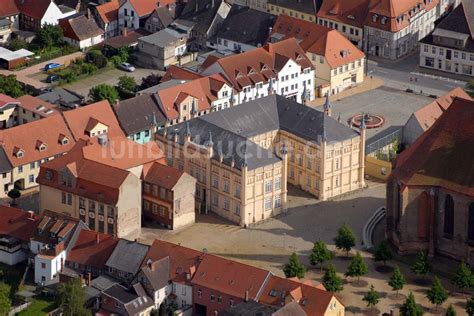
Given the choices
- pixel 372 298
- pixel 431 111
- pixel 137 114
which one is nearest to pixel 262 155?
pixel 137 114

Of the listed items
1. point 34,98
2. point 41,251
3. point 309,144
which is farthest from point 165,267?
point 34,98

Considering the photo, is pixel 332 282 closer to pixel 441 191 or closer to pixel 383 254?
pixel 383 254

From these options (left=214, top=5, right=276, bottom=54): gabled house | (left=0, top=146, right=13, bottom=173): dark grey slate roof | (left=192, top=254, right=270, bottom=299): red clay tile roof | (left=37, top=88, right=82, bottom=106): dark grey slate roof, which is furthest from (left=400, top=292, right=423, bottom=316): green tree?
(left=214, top=5, right=276, bottom=54): gabled house

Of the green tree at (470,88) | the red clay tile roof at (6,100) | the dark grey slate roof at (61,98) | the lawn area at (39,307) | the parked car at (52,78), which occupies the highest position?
the red clay tile roof at (6,100)

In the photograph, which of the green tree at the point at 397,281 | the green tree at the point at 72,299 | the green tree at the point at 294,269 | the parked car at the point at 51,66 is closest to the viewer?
the green tree at the point at 72,299

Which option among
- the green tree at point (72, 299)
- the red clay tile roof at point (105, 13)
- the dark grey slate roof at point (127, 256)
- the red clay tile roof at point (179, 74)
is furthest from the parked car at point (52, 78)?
the green tree at point (72, 299)

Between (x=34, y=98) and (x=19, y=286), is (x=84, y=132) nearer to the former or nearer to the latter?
(x=34, y=98)

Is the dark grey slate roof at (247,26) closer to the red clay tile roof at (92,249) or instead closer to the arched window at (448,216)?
the arched window at (448,216)
